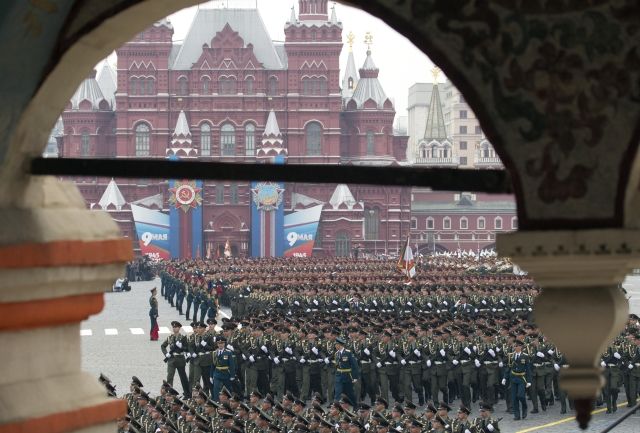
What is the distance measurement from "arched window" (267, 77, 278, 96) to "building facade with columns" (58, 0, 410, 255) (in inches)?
2.5

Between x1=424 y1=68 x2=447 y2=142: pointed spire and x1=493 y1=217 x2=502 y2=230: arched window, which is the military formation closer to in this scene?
x1=493 y1=217 x2=502 y2=230: arched window

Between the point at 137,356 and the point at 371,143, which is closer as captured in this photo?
the point at 137,356

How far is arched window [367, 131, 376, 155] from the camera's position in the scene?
3949 inches

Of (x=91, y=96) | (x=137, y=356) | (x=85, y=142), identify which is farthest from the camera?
(x=91, y=96)

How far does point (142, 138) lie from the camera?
98000mm

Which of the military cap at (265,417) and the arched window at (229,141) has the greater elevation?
the arched window at (229,141)

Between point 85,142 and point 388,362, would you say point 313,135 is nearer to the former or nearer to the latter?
point 85,142

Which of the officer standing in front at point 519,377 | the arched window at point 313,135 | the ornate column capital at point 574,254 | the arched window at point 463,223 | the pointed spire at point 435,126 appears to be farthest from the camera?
the pointed spire at point 435,126

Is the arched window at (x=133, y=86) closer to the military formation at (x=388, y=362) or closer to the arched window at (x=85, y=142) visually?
the arched window at (x=85, y=142)

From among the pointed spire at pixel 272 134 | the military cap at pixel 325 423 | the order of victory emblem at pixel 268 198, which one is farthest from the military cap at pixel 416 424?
the pointed spire at pixel 272 134

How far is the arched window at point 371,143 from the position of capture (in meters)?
100

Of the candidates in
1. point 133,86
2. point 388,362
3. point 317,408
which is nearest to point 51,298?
point 317,408

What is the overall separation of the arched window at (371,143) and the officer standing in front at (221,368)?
7211 centimetres

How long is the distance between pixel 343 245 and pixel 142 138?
48.1 feet
